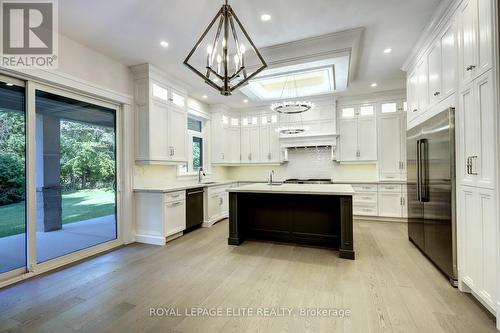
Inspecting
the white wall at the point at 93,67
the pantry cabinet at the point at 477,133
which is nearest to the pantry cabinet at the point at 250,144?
the white wall at the point at 93,67

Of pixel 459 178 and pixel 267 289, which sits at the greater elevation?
pixel 459 178

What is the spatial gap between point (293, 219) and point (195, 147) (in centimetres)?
337

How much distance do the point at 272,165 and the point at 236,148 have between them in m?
1.15

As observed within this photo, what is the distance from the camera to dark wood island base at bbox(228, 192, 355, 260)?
10.5ft

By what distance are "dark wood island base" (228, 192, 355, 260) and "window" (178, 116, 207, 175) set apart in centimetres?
212

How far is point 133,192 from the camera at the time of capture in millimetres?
4035

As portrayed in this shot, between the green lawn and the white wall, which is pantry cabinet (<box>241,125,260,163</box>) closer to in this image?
the white wall

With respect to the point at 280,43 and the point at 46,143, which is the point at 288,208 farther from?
the point at 46,143

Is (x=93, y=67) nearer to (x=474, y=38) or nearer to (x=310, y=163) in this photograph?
(x=474, y=38)

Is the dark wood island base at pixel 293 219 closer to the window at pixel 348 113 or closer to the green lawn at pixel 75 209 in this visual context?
the green lawn at pixel 75 209

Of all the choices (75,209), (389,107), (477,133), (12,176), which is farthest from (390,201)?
(12,176)

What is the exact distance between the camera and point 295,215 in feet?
12.1

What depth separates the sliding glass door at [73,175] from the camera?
9.68 feet

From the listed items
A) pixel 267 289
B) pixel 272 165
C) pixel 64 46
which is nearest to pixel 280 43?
pixel 64 46
